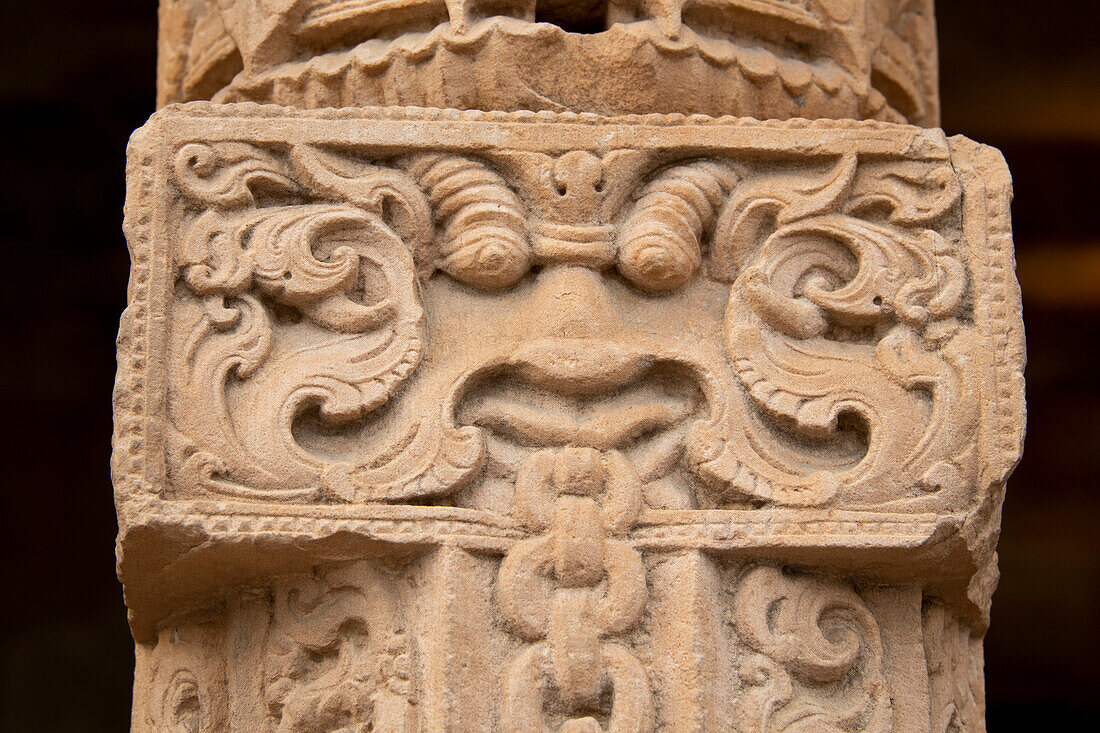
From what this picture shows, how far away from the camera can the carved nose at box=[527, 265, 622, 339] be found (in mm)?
2193

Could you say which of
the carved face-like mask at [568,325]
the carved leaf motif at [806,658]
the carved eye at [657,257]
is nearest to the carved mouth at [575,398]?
the carved face-like mask at [568,325]

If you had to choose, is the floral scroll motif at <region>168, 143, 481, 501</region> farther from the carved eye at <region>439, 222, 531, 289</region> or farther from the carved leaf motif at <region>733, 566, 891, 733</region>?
the carved leaf motif at <region>733, 566, 891, 733</region>

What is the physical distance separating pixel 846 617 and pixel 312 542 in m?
0.66

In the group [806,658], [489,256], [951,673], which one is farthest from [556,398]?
[951,673]

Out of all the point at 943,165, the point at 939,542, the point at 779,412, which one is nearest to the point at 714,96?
the point at 943,165

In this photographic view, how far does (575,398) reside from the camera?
2195mm

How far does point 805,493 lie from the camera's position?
2.12 metres

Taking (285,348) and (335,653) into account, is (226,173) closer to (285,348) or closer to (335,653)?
(285,348)

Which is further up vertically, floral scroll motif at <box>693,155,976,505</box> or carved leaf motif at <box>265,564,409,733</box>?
floral scroll motif at <box>693,155,976,505</box>

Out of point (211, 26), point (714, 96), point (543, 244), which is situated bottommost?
point (543, 244)

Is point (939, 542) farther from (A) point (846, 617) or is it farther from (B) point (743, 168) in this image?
(B) point (743, 168)

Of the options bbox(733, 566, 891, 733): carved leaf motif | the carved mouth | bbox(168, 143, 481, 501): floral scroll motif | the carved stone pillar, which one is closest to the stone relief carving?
the carved stone pillar

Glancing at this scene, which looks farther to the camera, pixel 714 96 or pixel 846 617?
pixel 714 96

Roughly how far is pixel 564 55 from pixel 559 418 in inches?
19.9
